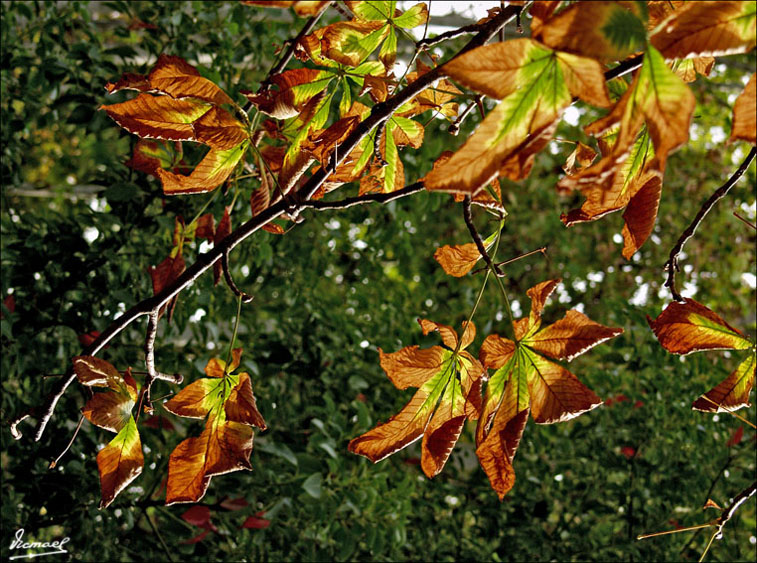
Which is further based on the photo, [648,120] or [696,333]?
[696,333]

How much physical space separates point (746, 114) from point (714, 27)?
0.12ft

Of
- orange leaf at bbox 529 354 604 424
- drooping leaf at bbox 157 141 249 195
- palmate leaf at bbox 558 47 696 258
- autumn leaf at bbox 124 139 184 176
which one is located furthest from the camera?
autumn leaf at bbox 124 139 184 176

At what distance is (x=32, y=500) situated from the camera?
130cm

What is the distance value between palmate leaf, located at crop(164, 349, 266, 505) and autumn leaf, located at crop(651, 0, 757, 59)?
363mm

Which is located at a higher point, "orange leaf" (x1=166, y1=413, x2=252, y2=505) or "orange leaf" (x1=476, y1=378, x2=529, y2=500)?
"orange leaf" (x1=476, y1=378, x2=529, y2=500)

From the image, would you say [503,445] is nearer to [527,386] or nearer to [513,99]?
[527,386]

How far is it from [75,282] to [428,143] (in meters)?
0.99

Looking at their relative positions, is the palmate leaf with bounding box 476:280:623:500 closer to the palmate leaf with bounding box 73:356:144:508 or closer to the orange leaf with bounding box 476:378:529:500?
the orange leaf with bounding box 476:378:529:500

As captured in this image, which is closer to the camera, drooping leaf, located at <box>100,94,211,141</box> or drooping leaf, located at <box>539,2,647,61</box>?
drooping leaf, located at <box>539,2,647,61</box>

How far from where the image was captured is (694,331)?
47cm

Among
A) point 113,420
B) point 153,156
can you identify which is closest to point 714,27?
point 113,420

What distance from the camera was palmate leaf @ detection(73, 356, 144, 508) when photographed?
498 millimetres
